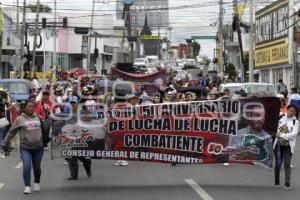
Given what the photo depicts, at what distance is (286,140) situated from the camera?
12.9 m

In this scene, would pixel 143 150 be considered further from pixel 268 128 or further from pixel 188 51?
pixel 188 51

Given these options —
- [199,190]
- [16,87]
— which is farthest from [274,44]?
[199,190]

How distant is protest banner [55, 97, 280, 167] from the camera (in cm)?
1340

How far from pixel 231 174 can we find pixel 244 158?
6.28 ft

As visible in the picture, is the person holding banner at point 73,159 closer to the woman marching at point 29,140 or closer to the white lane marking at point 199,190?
the woman marching at point 29,140

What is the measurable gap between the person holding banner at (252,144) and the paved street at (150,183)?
0.51 m

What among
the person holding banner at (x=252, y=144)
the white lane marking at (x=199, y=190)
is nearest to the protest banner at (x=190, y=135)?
A: the person holding banner at (x=252, y=144)

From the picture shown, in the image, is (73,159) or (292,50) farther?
(292,50)

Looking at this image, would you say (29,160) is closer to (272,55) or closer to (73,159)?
(73,159)

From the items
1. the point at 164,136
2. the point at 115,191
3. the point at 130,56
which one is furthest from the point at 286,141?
the point at 130,56

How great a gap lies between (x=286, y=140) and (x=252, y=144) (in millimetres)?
711

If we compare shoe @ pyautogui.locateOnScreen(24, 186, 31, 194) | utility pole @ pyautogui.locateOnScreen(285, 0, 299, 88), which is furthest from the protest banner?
utility pole @ pyautogui.locateOnScreen(285, 0, 299, 88)

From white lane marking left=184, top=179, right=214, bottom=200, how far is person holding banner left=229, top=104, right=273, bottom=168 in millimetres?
834

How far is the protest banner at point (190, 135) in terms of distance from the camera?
44.0 feet
